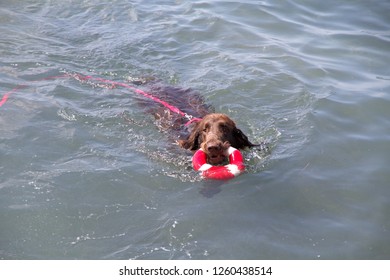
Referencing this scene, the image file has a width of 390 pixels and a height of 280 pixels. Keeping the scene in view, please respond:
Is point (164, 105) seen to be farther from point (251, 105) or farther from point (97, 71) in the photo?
point (97, 71)

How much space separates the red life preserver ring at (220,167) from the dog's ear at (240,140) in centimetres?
46

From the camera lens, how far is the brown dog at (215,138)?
5.44m

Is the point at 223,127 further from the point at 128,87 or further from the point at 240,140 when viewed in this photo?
the point at 128,87

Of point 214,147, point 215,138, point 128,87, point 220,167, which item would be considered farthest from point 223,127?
point 128,87

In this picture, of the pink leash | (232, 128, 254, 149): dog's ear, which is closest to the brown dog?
(232, 128, 254, 149): dog's ear

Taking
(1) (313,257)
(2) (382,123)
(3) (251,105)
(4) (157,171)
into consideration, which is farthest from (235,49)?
(1) (313,257)

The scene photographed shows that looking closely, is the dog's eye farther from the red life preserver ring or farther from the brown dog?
the red life preserver ring

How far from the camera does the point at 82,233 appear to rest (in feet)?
14.2

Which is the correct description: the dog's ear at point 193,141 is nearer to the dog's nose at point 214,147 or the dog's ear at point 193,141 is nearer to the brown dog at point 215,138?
the brown dog at point 215,138

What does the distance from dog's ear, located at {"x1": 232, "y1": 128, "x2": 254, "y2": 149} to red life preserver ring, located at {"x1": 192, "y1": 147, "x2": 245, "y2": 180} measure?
0.46m

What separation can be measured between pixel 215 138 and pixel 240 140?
60cm

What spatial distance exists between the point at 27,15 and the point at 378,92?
283 inches

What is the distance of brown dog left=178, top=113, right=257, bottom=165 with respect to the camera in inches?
214

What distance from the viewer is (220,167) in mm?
5281
